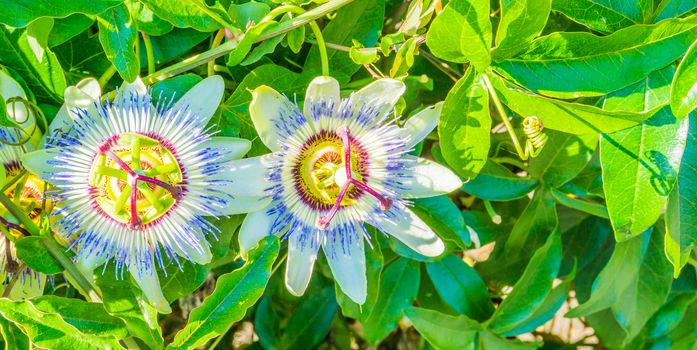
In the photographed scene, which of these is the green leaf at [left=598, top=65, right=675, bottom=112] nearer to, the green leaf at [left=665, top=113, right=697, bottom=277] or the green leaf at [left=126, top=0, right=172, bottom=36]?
the green leaf at [left=665, top=113, right=697, bottom=277]

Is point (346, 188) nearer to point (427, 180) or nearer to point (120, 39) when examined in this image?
point (427, 180)

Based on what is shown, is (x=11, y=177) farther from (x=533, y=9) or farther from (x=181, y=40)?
(x=533, y=9)

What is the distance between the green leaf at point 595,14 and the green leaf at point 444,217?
399 millimetres

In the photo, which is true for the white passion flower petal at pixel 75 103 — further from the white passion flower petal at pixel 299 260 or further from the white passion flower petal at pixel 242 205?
the white passion flower petal at pixel 299 260

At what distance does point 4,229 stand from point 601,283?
1098 millimetres

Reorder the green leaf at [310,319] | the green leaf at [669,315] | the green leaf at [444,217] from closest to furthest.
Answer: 1. the green leaf at [444,217]
2. the green leaf at [669,315]
3. the green leaf at [310,319]

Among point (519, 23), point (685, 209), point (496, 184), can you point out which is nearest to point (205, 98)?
point (519, 23)

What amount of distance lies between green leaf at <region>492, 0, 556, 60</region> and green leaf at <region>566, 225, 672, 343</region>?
0.58 m

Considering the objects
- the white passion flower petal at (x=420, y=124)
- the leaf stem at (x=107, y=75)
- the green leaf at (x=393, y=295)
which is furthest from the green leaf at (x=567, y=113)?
the leaf stem at (x=107, y=75)

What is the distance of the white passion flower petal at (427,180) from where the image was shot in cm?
127

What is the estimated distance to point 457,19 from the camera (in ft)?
3.51

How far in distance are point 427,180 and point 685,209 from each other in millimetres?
436

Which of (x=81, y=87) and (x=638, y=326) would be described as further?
(x=638, y=326)

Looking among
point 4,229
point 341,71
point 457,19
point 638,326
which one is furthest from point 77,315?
point 638,326
